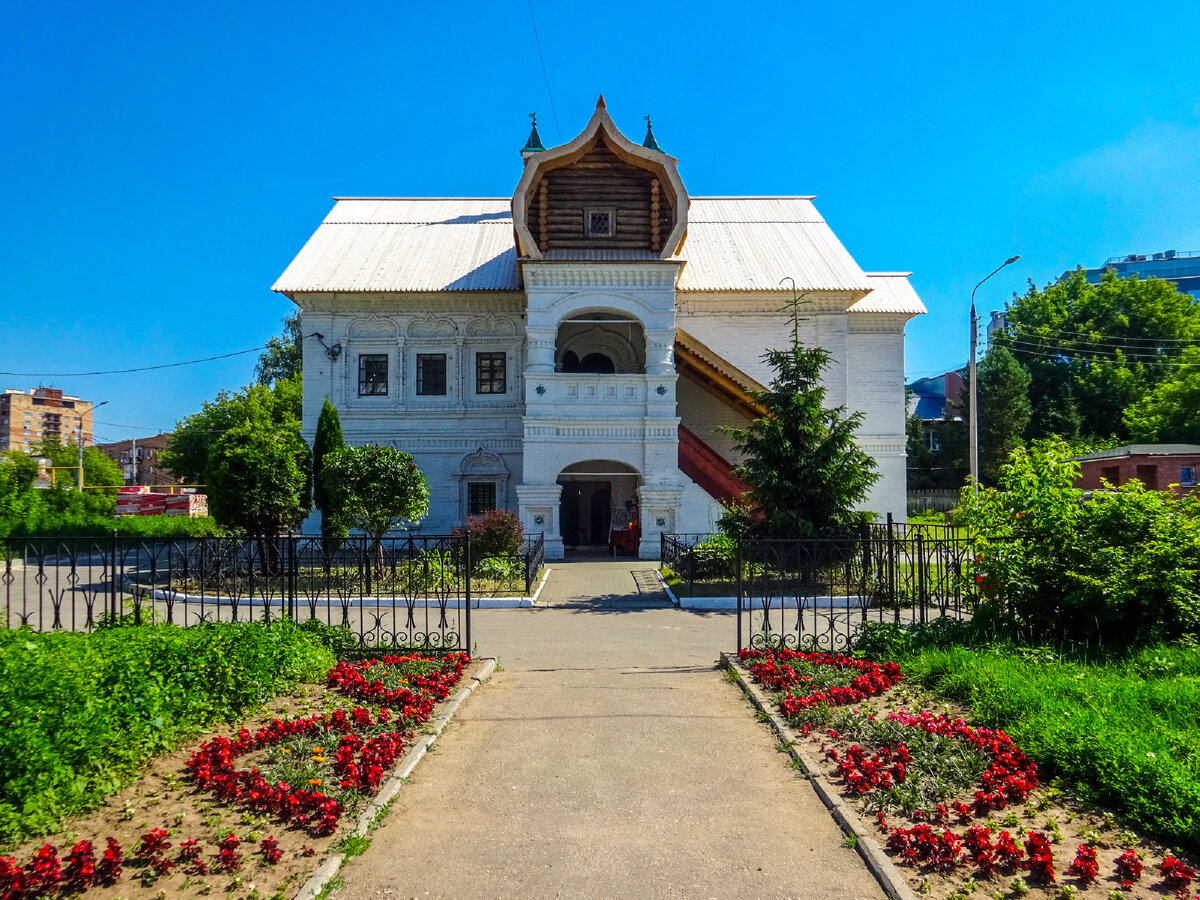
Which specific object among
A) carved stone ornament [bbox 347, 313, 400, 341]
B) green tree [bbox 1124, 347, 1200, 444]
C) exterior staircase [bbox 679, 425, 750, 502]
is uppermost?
carved stone ornament [bbox 347, 313, 400, 341]

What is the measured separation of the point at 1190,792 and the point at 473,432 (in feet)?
69.7

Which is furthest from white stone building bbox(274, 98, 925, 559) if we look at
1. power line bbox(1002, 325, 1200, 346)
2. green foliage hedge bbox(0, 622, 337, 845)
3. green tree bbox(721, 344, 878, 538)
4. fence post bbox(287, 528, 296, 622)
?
power line bbox(1002, 325, 1200, 346)

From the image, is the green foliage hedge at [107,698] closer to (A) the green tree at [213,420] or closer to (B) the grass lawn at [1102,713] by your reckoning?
(B) the grass lawn at [1102,713]

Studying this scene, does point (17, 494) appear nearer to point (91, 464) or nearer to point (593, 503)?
point (593, 503)

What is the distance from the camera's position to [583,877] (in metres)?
4.05

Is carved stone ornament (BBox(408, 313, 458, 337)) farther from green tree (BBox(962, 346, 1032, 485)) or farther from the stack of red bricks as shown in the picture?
green tree (BBox(962, 346, 1032, 485))

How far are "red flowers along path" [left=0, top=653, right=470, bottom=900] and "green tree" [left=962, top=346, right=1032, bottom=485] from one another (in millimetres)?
39012

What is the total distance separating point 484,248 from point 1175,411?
32.5m

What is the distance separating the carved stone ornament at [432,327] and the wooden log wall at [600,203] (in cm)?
463

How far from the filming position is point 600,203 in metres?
21.5

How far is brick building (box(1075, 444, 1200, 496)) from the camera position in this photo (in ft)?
94.1

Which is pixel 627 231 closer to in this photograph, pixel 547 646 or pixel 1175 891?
pixel 547 646

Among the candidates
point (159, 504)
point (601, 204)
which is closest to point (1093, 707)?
point (601, 204)

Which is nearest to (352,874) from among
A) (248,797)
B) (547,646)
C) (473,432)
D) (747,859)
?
(248,797)
